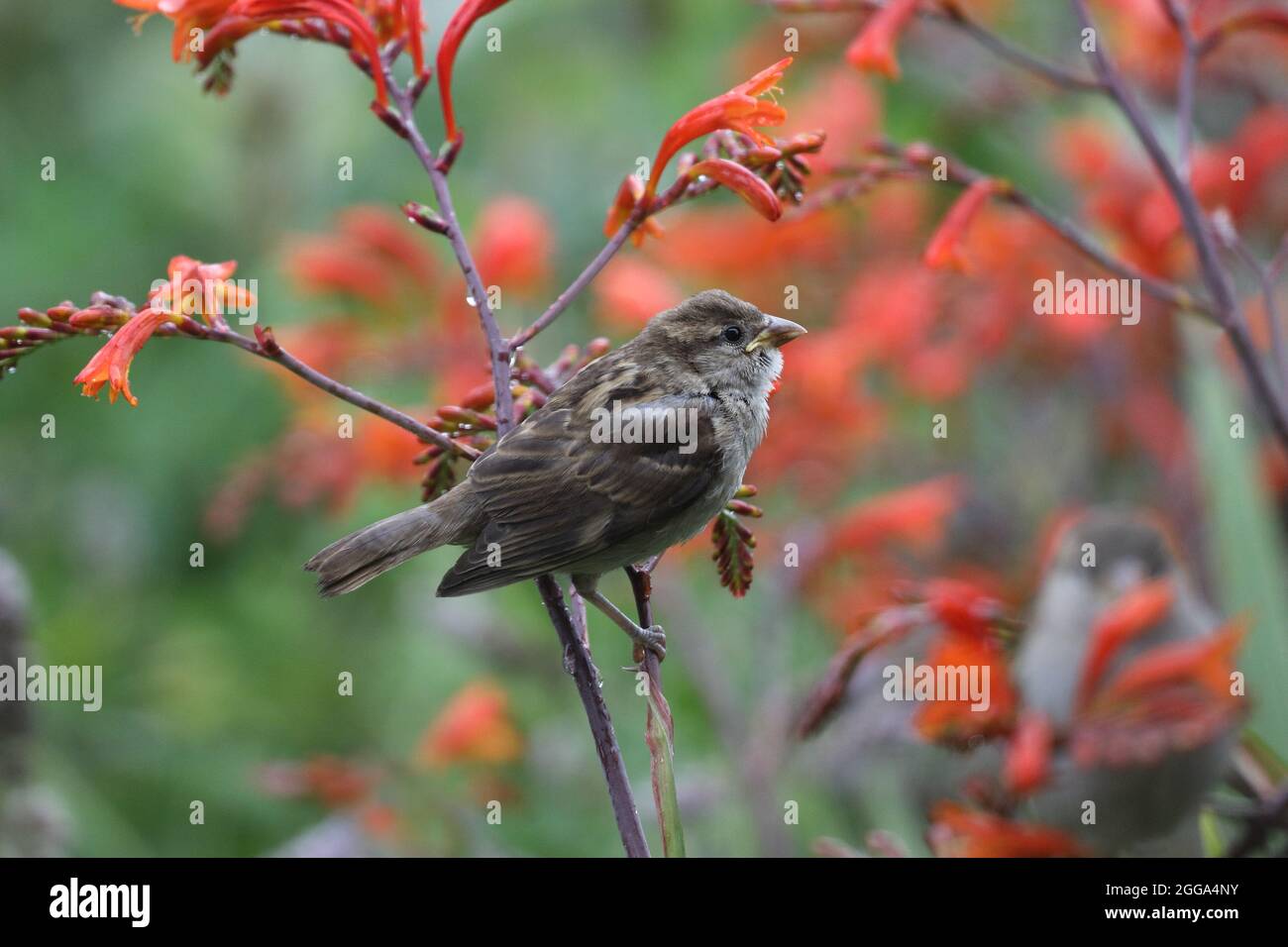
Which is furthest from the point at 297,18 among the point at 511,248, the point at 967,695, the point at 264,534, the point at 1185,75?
the point at 264,534

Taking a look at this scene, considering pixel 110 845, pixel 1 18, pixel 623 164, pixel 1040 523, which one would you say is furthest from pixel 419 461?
pixel 1 18

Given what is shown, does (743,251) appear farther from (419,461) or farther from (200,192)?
(419,461)

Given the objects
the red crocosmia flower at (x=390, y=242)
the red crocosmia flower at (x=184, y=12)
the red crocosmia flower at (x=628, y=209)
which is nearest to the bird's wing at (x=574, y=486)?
the red crocosmia flower at (x=628, y=209)

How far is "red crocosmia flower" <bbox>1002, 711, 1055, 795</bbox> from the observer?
3.01 metres

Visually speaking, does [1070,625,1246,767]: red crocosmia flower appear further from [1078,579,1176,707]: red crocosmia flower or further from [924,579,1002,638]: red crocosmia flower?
[924,579,1002,638]: red crocosmia flower

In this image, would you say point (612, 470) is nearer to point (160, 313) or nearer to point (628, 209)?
point (628, 209)

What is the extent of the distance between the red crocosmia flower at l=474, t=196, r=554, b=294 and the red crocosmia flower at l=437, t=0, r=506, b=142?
7.64ft

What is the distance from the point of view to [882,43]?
2820mm

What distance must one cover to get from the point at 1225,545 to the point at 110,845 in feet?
11.1

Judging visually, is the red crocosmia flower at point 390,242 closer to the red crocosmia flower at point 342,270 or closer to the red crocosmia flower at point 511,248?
the red crocosmia flower at point 342,270

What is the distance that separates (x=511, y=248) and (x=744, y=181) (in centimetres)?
263

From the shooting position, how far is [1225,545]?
3.97 m

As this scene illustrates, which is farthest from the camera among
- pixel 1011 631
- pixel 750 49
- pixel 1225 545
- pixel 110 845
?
pixel 750 49

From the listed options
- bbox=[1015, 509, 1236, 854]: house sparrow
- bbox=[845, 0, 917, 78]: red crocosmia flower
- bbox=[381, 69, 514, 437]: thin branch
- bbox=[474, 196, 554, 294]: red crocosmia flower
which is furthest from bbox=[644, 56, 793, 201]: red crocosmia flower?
bbox=[474, 196, 554, 294]: red crocosmia flower
